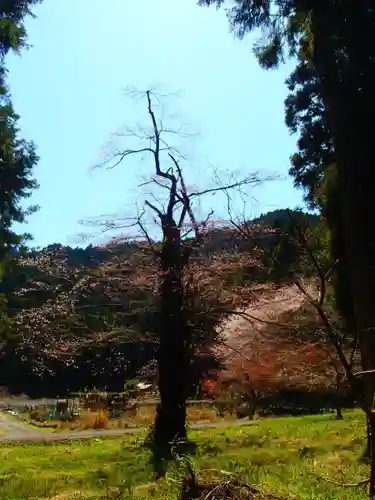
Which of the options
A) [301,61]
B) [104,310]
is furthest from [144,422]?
[301,61]

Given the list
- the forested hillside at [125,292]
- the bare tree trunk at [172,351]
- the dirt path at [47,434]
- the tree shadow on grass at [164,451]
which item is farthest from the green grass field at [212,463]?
the forested hillside at [125,292]

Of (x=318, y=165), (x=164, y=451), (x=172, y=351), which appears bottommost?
(x=164, y=451)

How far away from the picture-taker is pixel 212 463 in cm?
916

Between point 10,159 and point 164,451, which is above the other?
point 10,159

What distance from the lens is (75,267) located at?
1592cm

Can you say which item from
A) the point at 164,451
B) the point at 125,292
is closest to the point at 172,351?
the point at 125,292

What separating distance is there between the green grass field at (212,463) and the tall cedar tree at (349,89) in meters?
1.68

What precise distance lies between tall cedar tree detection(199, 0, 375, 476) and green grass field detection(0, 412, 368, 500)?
168cm

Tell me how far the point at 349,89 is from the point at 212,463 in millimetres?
6288

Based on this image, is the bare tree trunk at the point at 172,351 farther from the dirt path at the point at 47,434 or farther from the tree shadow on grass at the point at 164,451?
the dirt path at the point at 47,434

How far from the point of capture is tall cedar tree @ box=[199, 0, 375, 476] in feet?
24.6

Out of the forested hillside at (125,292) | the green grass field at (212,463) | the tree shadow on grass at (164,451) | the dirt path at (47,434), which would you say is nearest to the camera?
the green grass field at (212,463)

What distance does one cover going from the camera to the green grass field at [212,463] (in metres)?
6.73

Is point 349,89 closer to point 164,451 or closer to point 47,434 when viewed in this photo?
point 164,451
